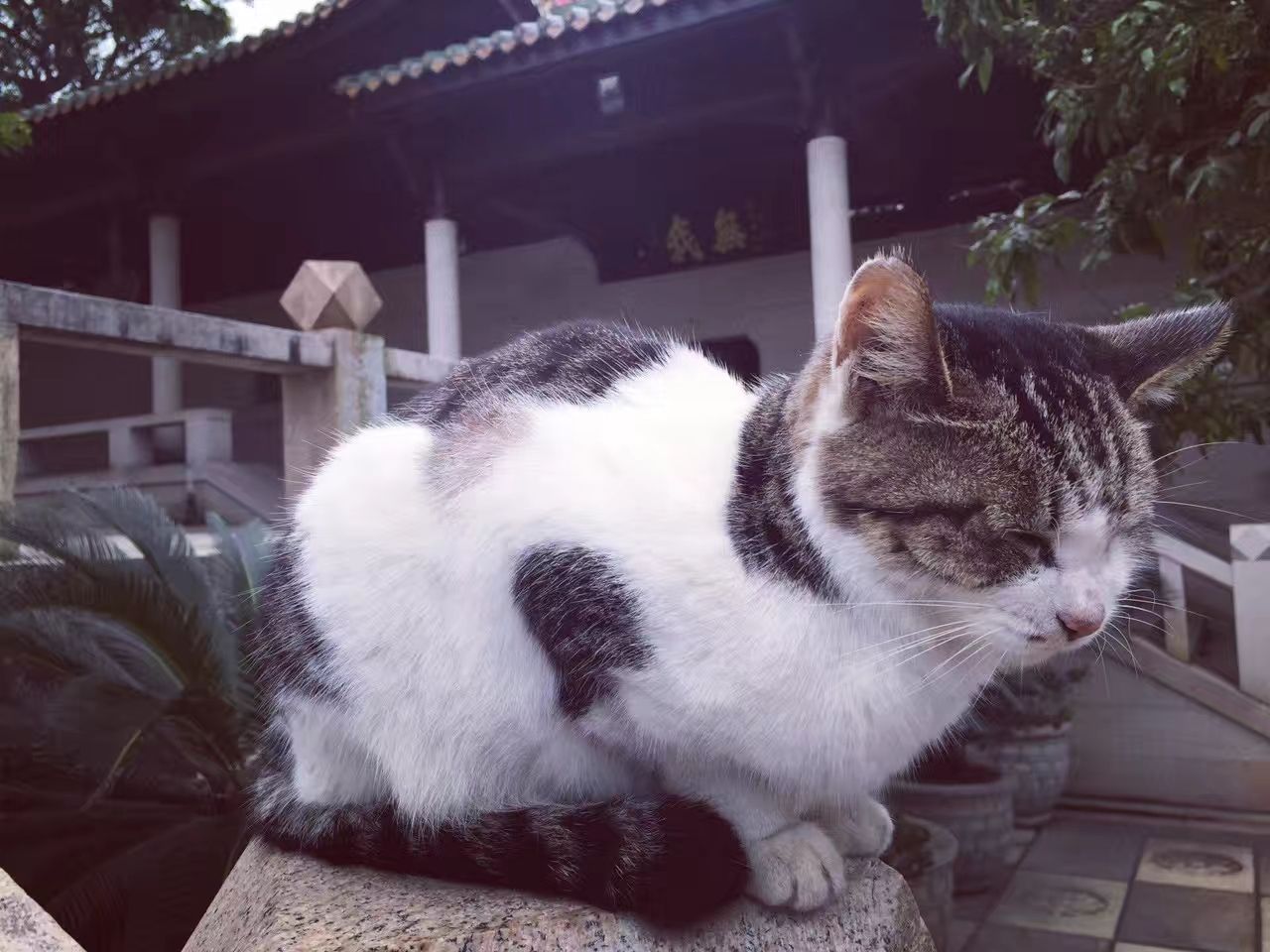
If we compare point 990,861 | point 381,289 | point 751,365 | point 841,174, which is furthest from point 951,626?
point 381,289

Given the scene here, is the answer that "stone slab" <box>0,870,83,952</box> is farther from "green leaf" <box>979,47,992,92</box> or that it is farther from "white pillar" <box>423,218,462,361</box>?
"white pillar" <box>423,218,462,361</box>

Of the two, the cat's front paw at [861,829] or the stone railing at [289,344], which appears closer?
the cat's front paw at [861,829]

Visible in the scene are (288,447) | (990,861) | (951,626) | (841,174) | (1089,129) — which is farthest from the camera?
(841,174)

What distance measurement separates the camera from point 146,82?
20.6ft

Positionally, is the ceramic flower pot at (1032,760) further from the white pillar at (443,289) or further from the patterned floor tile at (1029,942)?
the white pillar at (443,289)

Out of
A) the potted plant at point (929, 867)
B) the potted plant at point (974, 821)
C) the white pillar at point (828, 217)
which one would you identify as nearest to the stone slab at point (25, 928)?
the potted plant at point (929, 867)

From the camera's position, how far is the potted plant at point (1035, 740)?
14.3 feet

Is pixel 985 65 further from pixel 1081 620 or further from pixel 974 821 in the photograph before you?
pixel 974 821

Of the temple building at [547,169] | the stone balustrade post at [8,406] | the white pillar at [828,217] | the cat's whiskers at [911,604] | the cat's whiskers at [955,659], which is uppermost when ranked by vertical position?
the temple building at [547,169]

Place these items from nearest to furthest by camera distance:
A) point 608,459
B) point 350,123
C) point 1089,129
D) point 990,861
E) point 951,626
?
point 951,626, point 608,459, point 1089,129, point 990,861, point 350,123

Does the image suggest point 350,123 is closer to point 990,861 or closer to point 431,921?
point 990,861

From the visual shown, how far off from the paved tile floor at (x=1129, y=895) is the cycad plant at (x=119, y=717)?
2.50 metres

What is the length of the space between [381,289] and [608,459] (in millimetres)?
7763

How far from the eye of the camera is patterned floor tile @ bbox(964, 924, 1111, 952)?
11.2ft
